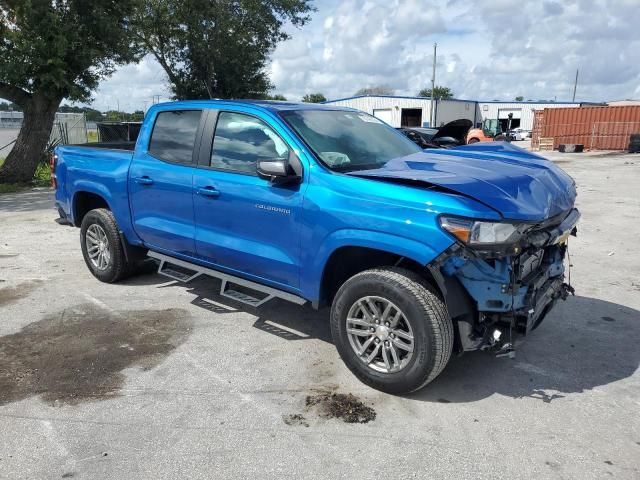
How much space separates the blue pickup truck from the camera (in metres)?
3.17

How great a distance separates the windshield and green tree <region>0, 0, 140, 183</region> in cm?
1128

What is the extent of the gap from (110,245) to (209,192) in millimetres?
1818

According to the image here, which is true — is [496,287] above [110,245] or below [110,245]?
above

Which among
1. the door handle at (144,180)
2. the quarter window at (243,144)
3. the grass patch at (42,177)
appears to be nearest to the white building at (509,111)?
the grass patch at (42,177)

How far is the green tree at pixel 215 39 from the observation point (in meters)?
27.6

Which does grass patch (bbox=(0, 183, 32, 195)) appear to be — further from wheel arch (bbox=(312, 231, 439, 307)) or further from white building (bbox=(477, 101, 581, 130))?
white building (bbox=(477, 101, 581, 130))

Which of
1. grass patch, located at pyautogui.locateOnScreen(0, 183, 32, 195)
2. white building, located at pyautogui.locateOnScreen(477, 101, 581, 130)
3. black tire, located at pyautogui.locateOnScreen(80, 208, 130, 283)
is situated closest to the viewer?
black tire, located at pyautogui.locateOnScreen(80, 208, 130, 283)

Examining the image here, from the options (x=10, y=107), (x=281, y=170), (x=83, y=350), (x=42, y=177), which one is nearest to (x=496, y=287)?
(x=281, y=170)

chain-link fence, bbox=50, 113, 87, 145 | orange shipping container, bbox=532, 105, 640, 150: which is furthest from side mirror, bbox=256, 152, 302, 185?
orange shipping container, bbox=532, 105, 640, 150

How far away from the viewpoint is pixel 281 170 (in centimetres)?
366

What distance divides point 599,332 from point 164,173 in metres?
4.03

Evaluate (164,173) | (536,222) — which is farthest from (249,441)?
(164,173)

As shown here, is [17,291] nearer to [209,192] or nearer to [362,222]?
[209,192]

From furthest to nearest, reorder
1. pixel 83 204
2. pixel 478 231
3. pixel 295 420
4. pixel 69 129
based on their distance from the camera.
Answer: pixel 69 129
pixel 83 204
pixel 295 420
pixel 478 231
